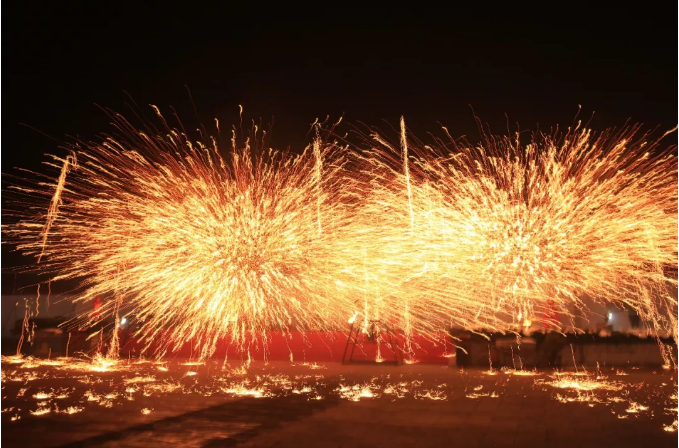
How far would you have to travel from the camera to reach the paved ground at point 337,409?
662 centimetres

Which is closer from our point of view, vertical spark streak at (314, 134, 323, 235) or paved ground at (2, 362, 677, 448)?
paved ground at (2, 362, 677, 448)

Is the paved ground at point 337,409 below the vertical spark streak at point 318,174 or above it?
below

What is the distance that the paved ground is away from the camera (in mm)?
6625

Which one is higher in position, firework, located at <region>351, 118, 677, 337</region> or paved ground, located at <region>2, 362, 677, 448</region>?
firework, located at <region>351, 118, 677, 337</region>

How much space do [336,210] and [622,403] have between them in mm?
6191

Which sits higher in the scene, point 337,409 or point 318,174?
point 318,174

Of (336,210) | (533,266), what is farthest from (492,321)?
(336,210)

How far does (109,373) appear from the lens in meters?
12.5

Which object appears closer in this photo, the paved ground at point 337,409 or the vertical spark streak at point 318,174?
the paved ground at point 337,409

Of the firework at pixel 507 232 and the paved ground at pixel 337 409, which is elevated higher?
the firework at pixel 507 232

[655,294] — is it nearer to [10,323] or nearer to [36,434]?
[36,434]

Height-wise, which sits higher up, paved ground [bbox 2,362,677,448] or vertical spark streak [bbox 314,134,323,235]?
vertical spark streak [bbox 314,134,323,235]

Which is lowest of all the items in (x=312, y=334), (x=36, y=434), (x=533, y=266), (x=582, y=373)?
(x=36, y=434)

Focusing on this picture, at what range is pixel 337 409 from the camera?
330 inches
